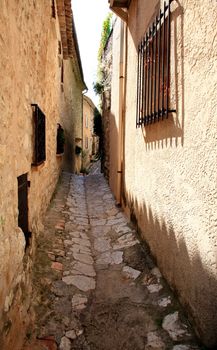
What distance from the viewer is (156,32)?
3.59 metres

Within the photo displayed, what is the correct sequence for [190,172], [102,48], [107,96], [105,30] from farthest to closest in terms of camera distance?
1. [102,48]
2. [105,30]
3. [107,96]
4. [190,172]

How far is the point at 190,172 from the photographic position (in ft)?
8.37

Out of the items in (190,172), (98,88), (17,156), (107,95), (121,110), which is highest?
(98,88)

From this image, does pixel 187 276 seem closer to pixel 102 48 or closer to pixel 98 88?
pixel 98 88

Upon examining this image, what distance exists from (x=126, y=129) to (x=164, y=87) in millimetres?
2655

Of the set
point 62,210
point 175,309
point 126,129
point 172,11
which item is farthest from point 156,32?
point 62,210

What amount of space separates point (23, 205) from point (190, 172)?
1.72 m

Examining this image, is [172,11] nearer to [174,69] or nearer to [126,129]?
[174,69]

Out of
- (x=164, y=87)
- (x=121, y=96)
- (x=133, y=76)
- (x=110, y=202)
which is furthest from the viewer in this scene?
(x=110, y=202)

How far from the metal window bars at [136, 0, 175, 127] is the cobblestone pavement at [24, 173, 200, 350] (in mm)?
1849

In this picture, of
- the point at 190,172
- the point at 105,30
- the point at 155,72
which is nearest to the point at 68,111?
the point at 105,30

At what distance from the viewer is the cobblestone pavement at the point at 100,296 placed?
2625mm

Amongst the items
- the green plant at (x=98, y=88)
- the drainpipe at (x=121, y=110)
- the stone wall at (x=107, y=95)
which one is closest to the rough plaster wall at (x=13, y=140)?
the drainpipe at (x=121, y=110)

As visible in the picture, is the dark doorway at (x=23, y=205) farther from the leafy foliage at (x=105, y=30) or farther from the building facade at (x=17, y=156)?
the leafy foliage at (x=105, y=30)
